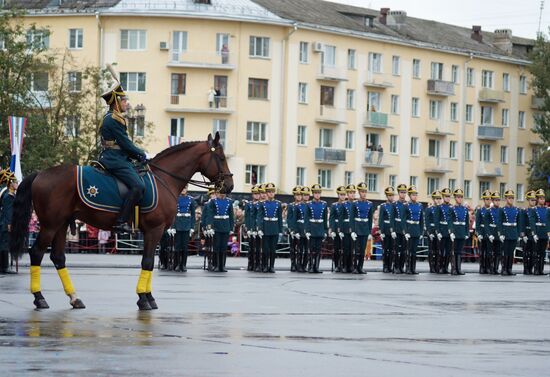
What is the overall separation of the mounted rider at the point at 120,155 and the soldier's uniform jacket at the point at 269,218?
1606cm

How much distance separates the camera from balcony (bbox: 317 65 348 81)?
300 ft

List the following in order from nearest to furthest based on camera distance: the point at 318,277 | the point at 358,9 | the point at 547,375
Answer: the point at 547,375 < the point at 318,277 < the point at 358,9

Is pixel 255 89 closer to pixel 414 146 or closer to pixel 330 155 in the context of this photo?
pixel 330 155

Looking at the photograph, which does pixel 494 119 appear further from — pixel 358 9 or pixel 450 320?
pixel 450 320

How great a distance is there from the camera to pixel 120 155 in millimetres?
21250

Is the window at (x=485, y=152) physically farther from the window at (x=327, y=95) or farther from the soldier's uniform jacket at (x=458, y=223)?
the soldier's uniform jacket at (x=458, y=223)

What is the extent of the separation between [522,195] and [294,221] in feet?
239

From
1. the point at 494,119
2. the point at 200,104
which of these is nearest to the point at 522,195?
the point at 494,119

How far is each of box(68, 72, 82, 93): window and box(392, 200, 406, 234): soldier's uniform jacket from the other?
2997cm

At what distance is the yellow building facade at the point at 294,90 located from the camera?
86.8 meters

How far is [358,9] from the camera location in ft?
329

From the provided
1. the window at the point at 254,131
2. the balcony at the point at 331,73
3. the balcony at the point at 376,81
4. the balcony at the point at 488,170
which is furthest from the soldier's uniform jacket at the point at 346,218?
the balcony at the point at 488,170

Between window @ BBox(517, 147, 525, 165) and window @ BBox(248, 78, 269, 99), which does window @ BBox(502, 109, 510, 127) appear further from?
window @ BBox(248, 78, 269, 99)

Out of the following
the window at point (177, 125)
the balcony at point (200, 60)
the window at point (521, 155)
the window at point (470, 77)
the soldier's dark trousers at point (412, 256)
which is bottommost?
the soldier's dark trousers at point (412, 256)
